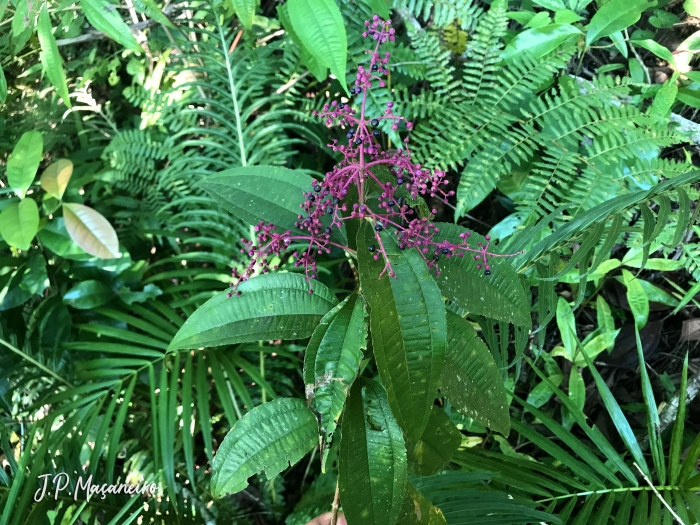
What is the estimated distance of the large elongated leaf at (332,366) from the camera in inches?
22.9

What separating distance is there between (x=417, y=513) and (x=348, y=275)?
1.14 metres

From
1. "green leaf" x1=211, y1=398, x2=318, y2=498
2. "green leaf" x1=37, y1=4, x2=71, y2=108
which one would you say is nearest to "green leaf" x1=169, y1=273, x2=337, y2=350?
"green leaf" x1=211, y1=398, x2=318, y2=498

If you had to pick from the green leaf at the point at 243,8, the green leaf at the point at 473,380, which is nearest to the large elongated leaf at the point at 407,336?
the green leaf at the point at 473,380

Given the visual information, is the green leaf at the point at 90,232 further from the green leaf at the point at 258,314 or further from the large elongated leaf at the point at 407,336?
the large elongated leaf at the point at 407,336

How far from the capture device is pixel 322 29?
2.43ft

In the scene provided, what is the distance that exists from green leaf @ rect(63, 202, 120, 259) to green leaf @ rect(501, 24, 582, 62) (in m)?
1.22

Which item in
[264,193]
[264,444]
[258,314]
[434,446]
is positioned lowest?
[434,446]

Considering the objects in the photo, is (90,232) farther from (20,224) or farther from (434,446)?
(434,446)

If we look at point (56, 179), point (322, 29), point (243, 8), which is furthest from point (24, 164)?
point (322, 29)

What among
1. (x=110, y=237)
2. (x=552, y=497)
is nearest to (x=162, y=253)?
(x=110, y=237)

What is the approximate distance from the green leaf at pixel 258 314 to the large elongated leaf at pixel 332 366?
73mm

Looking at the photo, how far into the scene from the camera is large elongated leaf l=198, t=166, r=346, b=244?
72cm

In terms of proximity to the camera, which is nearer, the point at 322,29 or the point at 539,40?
the point at 322,29

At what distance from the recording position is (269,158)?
1448 millimetres
